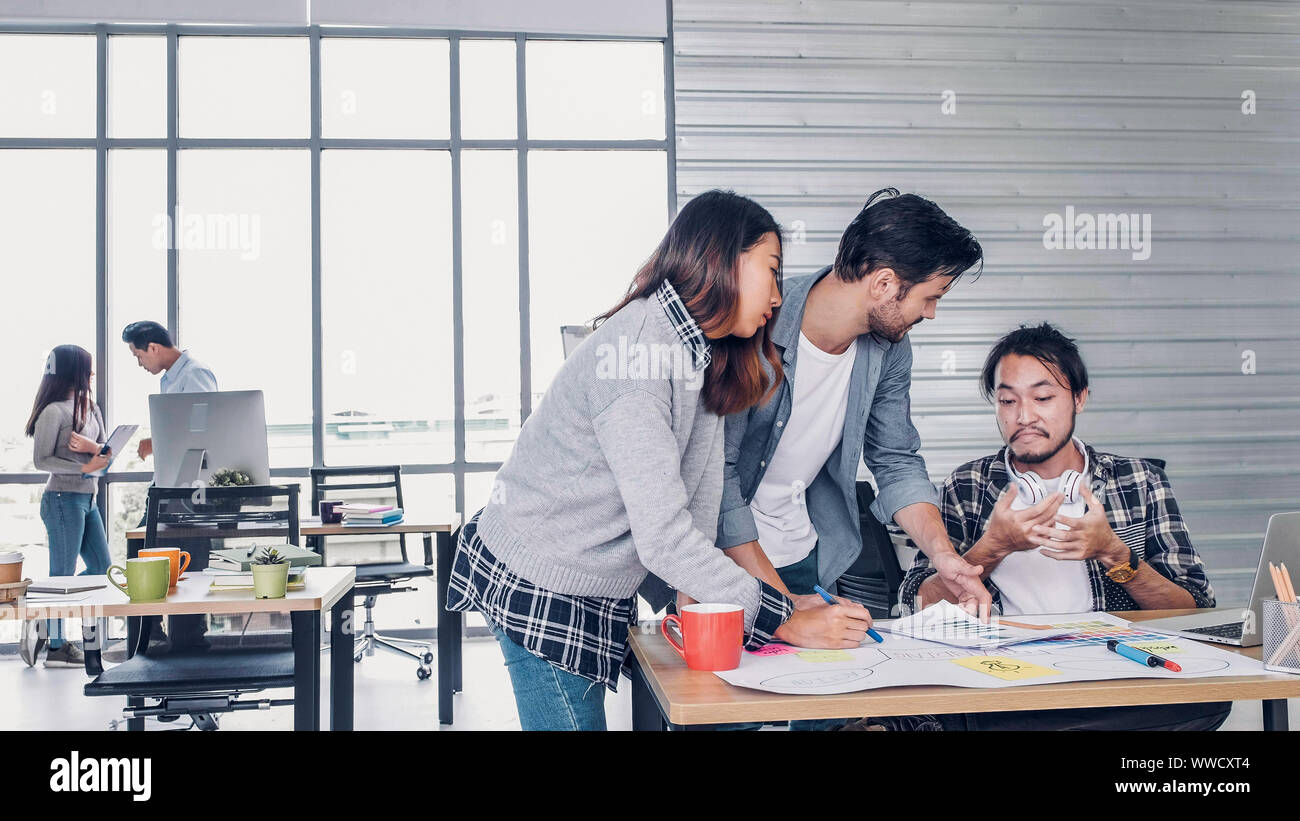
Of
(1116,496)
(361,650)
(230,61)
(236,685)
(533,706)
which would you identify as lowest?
(361,650)

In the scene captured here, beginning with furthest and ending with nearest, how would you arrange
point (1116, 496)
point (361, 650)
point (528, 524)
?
point (361, 650) → point (1116, 496) → point (528, 524)

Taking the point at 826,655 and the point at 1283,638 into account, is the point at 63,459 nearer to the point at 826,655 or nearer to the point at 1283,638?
the point at 826,655

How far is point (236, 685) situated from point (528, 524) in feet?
4.89

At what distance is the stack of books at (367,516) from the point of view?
385 centimetres

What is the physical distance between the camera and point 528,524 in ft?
4.38

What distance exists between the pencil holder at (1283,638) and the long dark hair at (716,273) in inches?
30.1

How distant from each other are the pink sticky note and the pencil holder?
628 millimetres

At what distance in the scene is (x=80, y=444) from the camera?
14.6 feet

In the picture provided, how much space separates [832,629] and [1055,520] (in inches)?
22.1

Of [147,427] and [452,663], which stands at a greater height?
[147,427]

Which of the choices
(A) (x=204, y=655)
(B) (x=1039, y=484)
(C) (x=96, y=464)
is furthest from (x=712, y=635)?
(C) (x=96, y=464)

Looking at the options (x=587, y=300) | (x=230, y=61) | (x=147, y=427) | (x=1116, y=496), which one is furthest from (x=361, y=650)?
(x=1116, y=496)

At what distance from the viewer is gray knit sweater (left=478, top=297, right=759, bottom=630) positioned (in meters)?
1.21

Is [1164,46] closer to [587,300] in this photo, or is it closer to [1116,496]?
[587,300]
